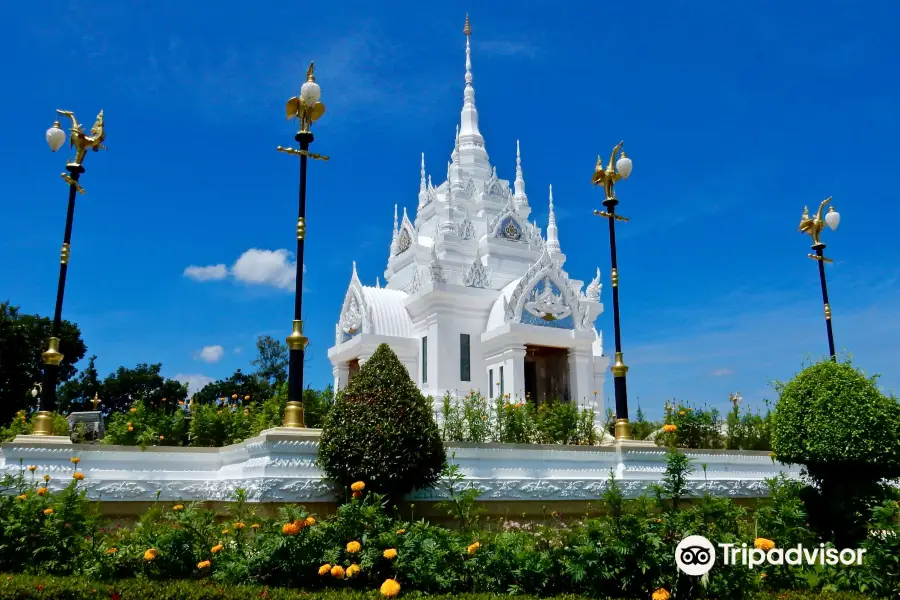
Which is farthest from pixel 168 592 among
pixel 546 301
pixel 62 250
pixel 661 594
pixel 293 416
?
pixel 546 301

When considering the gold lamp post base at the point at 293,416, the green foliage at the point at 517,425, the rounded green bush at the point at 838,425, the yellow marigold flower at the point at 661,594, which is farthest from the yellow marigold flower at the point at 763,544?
the green foliage at the point at 517,425

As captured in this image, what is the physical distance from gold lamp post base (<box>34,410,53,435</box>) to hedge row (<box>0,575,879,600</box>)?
14.9ft

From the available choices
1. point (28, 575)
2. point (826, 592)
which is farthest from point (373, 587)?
point (826, 592)

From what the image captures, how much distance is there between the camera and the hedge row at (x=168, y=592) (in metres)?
5.77

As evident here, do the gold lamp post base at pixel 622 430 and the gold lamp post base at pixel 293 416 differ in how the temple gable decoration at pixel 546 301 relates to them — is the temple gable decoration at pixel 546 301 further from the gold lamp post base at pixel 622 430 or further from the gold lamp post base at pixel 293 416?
the gold lamp post base at pixel 293 416

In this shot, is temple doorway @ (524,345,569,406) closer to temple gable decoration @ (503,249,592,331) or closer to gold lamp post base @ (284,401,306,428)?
temple gable decoration @ (503,249,592,331)

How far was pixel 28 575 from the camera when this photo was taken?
21.1 ft

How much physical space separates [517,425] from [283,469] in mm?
5009

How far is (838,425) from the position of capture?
977 centimetres

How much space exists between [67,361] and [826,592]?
4506cm

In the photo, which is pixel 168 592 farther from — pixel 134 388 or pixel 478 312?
pixel 134 388

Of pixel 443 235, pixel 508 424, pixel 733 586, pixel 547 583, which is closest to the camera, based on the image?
pixel 733 586

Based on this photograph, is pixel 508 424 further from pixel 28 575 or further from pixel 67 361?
pixel 67 361

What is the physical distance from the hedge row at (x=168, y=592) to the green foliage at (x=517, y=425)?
6.55m
